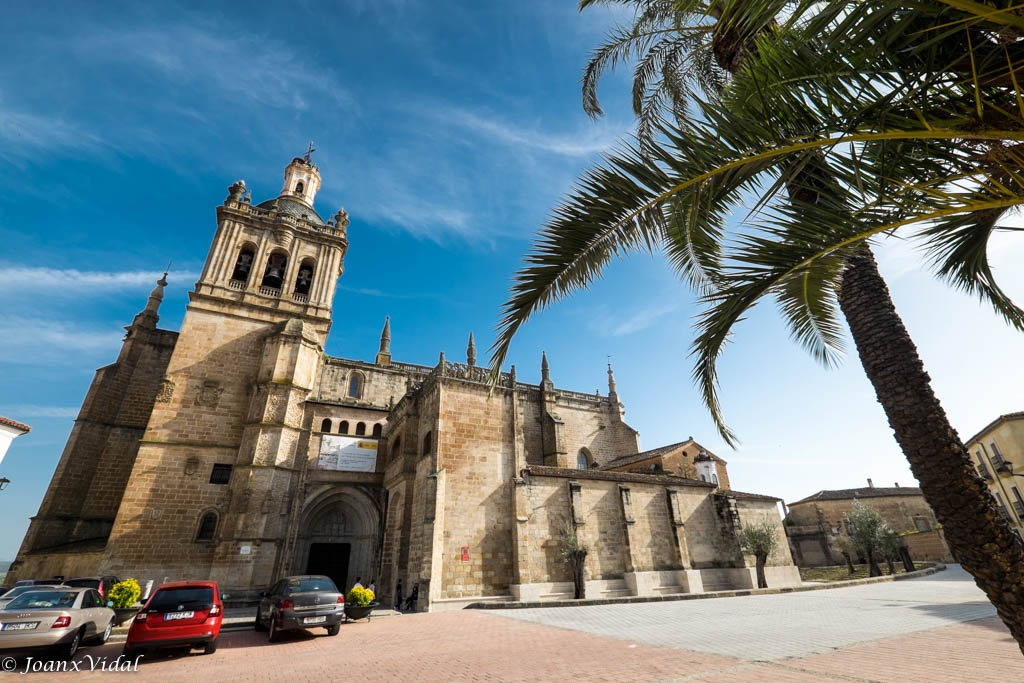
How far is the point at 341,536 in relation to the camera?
21.6 meters

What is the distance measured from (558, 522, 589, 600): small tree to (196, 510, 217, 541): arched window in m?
15.8

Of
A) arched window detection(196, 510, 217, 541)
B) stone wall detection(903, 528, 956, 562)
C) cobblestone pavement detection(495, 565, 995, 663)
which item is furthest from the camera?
stone wall detection(903, 528, 956, 562)

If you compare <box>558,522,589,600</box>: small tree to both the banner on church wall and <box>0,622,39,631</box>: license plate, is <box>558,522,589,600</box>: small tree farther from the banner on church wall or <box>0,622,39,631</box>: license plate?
<box>0,622,39,631</box>: license plate

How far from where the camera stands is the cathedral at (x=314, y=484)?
57.7 ft

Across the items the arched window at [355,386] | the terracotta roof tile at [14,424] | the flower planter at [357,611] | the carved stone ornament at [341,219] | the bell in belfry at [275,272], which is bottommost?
the flower planter at [357,611]

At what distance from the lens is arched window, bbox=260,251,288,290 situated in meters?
26.1

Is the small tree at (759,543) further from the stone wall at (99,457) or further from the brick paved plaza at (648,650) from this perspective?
the stone wall at (99,457)

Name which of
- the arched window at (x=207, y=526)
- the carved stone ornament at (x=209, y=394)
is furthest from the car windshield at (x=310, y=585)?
the carved stone ornament at (x=209, y=394)

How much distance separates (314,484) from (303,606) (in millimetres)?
12513

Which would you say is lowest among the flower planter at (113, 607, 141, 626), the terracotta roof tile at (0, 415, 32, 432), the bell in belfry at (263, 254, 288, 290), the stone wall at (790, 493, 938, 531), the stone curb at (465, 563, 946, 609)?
the stone curb at (465, 563, 946, 609)

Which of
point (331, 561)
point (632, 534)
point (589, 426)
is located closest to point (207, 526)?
point (331, 561)

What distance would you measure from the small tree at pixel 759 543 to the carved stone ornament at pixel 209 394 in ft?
88.6

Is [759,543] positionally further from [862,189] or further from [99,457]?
[99,457]

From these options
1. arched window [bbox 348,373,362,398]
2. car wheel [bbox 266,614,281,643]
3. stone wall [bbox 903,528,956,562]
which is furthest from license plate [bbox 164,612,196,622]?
stone wall [bbox 903,528,956,562]
